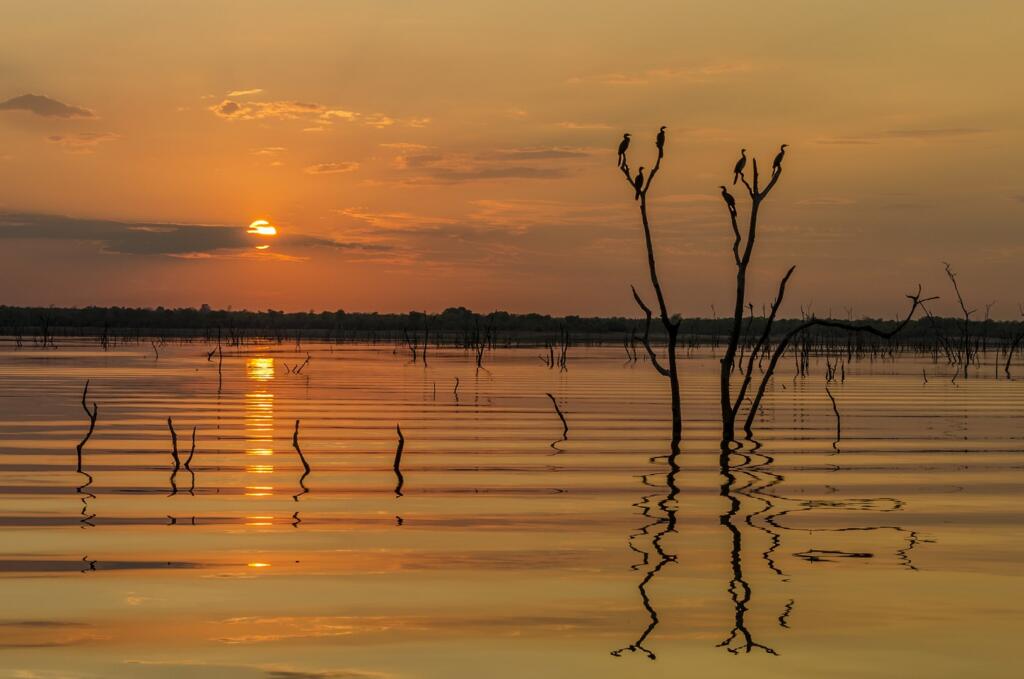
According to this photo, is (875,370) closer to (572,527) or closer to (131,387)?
(131,387)

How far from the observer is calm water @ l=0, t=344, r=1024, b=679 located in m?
6.53

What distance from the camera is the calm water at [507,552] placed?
653cm

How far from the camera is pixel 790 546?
919 cm

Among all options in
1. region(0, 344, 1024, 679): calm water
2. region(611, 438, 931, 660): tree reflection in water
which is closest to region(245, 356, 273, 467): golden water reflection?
region(0, 344, 1024, 679): calm water

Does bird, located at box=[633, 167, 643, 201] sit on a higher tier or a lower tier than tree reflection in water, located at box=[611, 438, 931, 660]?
higher

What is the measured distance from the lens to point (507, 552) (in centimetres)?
901

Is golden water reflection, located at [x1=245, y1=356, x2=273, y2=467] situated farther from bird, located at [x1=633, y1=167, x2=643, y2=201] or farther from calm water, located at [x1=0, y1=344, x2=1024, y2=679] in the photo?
bird, located at [x1=633, y1=167, x2=643, y2=201]

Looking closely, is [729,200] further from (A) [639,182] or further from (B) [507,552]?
(B) [507,552]

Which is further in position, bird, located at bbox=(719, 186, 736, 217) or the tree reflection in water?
bird, located at bbox=(719, 186, 736, 217)

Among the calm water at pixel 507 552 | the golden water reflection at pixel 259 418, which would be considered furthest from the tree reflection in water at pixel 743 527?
the golden water reflection at pixel 259 418

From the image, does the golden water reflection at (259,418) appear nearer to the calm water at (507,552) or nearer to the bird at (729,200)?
the calm water at (507,552)

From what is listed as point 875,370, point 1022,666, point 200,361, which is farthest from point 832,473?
point 200,361

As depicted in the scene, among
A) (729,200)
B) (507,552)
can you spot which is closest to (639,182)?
(729,200)

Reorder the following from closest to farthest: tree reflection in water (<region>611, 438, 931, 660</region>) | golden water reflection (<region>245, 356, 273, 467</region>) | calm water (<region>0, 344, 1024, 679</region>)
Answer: calm water (<region>0, 344, 1024, 679</region>) < tree reflection in water (<region>611, 438, 931, 660</region>) < golden water reflection (<region>245, 356, 273, 467</region>)
